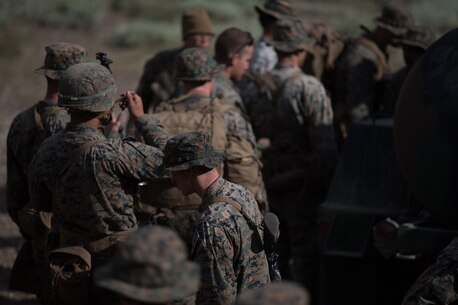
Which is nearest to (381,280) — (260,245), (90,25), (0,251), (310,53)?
(260,245)

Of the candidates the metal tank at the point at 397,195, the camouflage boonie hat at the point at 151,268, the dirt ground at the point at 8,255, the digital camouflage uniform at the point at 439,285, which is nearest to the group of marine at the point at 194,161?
the camouflage boonie hat at the point at 151,268

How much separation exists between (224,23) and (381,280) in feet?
53.5

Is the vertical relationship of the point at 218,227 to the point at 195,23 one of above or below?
below

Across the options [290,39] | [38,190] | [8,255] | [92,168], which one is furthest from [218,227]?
[8,255]

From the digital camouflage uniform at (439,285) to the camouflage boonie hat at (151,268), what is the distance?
1.90m

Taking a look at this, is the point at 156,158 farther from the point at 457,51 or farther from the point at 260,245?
the point at 457,51

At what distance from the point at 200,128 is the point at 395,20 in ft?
10.9

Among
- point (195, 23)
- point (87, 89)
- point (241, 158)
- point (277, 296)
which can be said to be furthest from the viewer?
point (195, 23)

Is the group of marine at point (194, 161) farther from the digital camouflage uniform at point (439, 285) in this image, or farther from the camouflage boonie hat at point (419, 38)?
the digital camouflage uniform at point (439, 285)

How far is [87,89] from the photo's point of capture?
590 cm

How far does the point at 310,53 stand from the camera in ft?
31.6

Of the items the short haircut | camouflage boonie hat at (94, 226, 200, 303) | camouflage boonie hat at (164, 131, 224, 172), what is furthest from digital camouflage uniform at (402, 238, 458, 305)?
the short haircut

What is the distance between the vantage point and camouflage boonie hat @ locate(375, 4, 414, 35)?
9758 millimetres

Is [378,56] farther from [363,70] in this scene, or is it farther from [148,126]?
[148,126]
